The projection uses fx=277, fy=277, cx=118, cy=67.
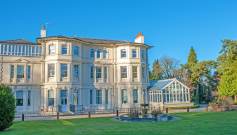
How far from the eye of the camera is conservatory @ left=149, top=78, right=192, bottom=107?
39312 millimetres

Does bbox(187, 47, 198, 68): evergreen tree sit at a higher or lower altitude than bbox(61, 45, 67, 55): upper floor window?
higher

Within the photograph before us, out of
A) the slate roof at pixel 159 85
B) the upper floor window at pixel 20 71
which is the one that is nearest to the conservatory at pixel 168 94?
the slate roof at pixel 159 85

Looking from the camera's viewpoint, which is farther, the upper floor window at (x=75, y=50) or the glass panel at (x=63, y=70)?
the upper floor window at (x=75, y=50)

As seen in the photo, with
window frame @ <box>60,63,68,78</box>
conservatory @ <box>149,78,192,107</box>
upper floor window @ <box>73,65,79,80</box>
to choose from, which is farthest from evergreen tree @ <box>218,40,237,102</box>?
window frame @ <box>60,63,68,78</box>

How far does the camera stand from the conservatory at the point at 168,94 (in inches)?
1548

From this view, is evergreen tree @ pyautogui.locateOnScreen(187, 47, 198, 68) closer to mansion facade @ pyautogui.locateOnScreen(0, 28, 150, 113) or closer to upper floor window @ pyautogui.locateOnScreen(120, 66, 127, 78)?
mansion facade @ pyautogui.locateOnScreen(0, 28, 150, 113)

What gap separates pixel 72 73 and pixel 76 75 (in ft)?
2.84

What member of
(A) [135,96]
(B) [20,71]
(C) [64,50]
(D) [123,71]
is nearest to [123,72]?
(D) [123,71]

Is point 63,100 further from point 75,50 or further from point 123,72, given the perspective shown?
point 123,72

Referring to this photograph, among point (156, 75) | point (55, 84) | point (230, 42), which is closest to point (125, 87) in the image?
point (55, 84)

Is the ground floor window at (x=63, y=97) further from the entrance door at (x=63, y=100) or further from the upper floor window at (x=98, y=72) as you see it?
the upper floor window at (x=98, y=72)

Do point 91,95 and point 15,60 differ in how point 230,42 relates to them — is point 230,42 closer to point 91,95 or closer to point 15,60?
point 91,95

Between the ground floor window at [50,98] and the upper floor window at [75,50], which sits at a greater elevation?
the upper floor window at [75,50]

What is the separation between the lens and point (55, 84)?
1331 inches
